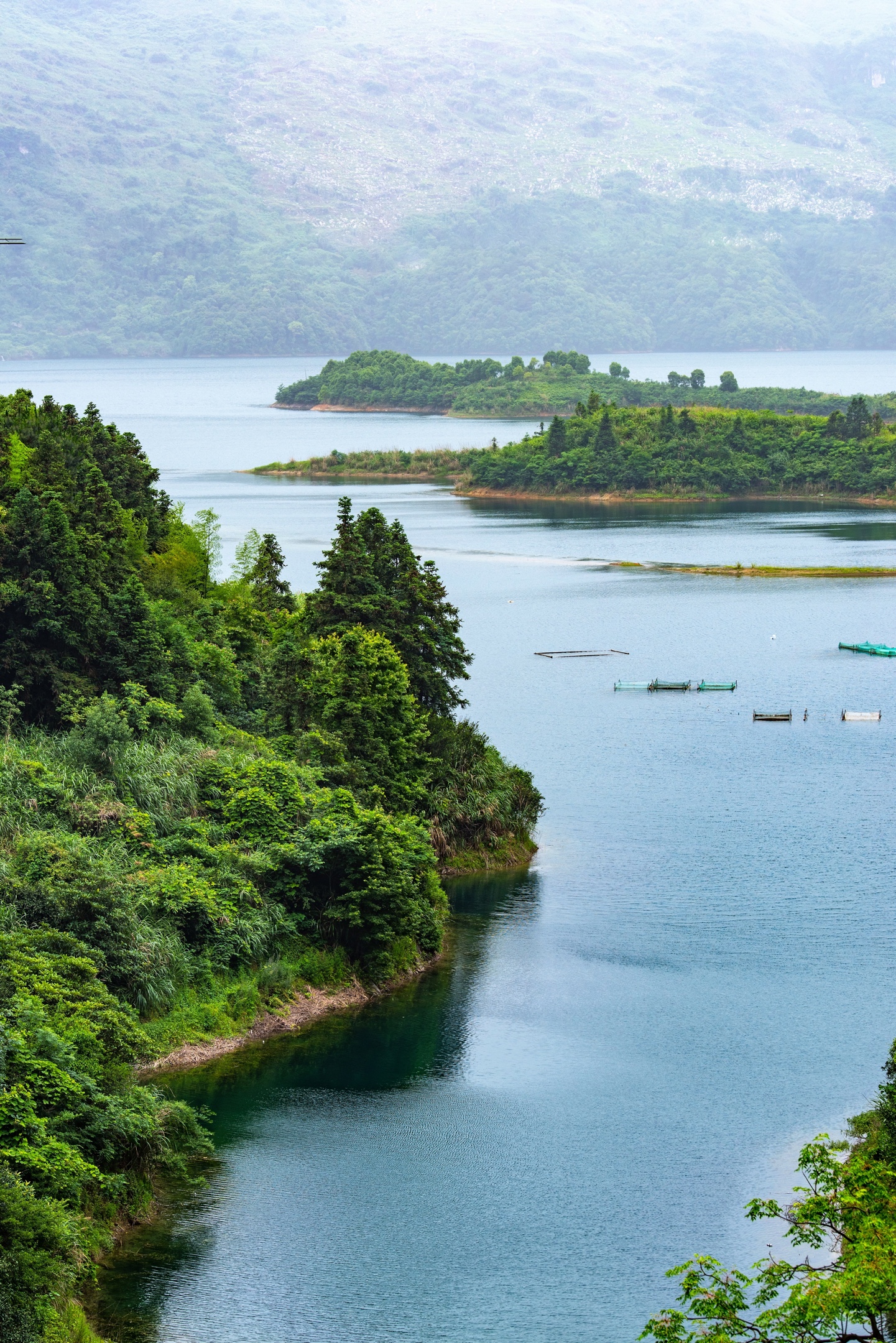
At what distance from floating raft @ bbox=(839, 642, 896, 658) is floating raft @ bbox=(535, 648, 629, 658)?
1369cm

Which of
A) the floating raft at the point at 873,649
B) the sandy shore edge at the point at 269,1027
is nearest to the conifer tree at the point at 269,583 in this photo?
the sandy shore edge at the point at 269,1027

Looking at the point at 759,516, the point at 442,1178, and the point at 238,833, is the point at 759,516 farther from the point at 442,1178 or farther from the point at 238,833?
the point at 442,1178

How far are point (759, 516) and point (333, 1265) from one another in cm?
14914

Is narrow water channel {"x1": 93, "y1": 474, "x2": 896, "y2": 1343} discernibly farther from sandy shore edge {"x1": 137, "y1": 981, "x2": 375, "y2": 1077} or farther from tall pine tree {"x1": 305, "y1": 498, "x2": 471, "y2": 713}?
tall pine tree {"x1": 305, "y1": 498, "x2": 471, "y2": 713}

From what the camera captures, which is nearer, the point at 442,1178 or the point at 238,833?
the point at 442,1178

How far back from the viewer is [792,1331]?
2223cm

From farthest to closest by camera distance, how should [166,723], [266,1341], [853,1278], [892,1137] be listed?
[166,723] → [892,1137] → [266,1341] → [853,1278]

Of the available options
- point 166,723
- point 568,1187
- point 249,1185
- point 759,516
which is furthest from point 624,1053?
point 759,516

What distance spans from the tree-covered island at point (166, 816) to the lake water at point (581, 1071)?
1833mm

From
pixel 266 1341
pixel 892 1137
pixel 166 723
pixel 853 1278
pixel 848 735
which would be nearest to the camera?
pixel 853 1278

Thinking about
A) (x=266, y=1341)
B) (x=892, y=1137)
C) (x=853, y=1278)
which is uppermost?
(x=853, y=1278)

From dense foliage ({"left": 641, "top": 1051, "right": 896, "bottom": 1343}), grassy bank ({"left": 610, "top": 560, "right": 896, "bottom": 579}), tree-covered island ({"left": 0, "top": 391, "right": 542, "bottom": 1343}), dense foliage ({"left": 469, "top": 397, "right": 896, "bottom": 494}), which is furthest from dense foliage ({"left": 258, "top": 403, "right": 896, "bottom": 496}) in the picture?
dense foliage ({"left": 641, "top": 1051, "right": 896, "bottom": 1343})

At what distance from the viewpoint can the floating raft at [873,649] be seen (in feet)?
333

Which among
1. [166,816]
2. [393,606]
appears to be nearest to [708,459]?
[393,606]
